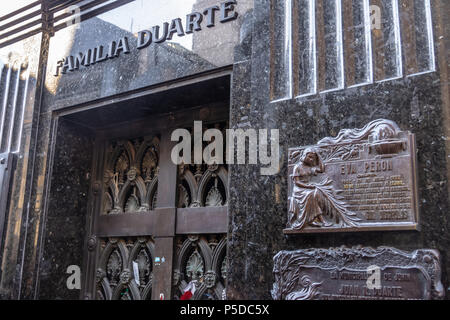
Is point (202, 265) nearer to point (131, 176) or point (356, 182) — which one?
point (131, 176)

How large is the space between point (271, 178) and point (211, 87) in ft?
4.40

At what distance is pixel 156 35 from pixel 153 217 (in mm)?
1968

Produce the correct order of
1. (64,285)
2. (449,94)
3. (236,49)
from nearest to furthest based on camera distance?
(449,94) < (236,49) < (64,285)

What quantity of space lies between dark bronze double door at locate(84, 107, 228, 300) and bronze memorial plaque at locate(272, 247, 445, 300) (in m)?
1.35

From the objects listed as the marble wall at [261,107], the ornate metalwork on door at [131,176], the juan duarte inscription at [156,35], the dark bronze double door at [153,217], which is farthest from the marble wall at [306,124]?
the ornate metalwork on door at [131,176]

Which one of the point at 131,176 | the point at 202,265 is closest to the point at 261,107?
the point at 202,265

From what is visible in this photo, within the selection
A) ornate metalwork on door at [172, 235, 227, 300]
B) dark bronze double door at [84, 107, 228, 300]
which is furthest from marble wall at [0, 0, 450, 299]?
ornate metalwork on door at [172, 235, 227, 300]

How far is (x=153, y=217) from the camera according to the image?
5707mm

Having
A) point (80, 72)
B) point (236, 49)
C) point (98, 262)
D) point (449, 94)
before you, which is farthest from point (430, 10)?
point (98, 262)

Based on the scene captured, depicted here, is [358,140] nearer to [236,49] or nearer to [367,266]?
[367,266]

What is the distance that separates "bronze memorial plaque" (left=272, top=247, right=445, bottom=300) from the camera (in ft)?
11.0

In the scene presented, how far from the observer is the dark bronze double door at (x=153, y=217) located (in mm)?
5309

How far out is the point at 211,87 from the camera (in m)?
5.06

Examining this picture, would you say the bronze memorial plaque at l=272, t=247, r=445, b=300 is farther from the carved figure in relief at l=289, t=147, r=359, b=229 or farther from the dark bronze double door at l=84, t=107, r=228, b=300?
the dark bronze double door at l=84, t=107, r=228, b=300
